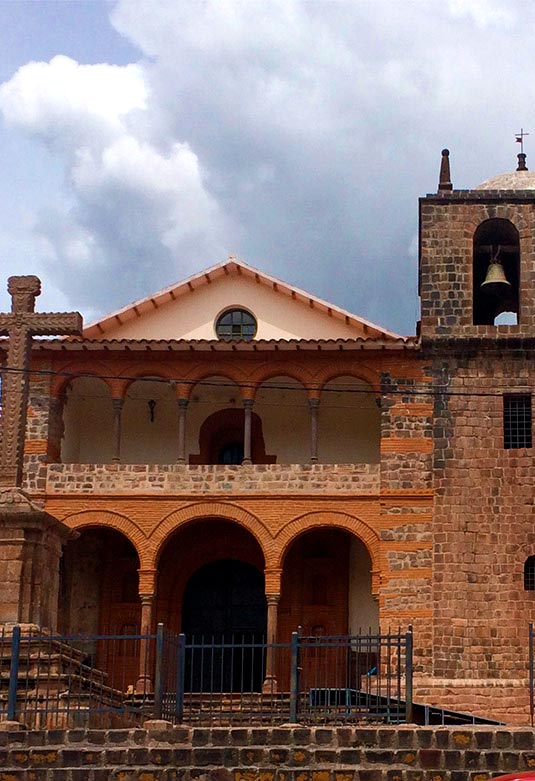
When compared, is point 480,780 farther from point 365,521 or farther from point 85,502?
point 85,502

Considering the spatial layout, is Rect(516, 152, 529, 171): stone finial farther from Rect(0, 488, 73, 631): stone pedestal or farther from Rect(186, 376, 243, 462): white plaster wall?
Rect(0, 488, 73, 631): stone pedestal

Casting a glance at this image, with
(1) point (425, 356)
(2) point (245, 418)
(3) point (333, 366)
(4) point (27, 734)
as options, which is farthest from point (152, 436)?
(4) point (27, 734)

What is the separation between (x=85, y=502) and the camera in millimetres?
27219

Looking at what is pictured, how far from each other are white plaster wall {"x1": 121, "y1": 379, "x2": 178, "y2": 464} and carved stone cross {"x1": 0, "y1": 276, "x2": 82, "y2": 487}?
9990mm

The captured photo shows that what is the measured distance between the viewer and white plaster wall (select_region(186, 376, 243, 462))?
29250 millimetres

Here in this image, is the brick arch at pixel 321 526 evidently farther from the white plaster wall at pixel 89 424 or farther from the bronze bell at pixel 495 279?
the bronze bell at pixel 495 279

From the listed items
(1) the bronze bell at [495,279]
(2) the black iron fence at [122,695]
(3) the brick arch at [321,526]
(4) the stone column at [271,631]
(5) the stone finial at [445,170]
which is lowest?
(2) the black iron fence at [122,695]

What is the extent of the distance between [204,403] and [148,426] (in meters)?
1.37

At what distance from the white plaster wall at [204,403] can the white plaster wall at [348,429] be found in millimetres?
1971

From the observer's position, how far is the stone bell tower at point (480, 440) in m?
25.3

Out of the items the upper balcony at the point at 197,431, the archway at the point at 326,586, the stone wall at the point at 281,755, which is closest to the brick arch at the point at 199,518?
the upper balcony at the point at 197,431

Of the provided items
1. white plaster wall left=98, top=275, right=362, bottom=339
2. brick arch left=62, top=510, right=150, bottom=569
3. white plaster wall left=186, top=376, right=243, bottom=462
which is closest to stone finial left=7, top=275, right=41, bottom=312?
brick arch left=62, top=510, right=150, bottom=569

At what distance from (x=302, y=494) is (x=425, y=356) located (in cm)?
380

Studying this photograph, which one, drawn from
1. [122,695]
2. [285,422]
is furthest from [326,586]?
[122,695]
